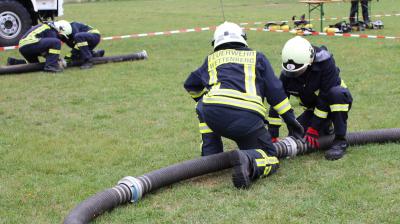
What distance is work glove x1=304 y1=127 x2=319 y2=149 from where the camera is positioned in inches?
213

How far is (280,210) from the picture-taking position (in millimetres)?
4102

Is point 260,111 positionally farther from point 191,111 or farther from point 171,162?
point 191,111

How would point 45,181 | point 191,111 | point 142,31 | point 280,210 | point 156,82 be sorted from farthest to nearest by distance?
point 142,31, point 156,82, point 191,111, point 45,181, point 280,210

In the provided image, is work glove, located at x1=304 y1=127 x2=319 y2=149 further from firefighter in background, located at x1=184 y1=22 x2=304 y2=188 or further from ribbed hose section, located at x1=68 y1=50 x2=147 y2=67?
ribbed hose section, located at x1=68 y1=50 x2=147 y2=67

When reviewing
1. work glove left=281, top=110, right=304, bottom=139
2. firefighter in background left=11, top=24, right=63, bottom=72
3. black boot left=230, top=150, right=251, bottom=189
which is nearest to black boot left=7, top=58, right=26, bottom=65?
firefighter in background left=11, top=24, right=63, bottom=72

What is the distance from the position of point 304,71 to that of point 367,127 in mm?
1443

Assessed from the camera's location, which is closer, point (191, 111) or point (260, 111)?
point (260, 111)

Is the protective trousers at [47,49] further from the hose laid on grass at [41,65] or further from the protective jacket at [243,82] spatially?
the protective jacket at [243,82]

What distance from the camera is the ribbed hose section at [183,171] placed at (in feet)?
14.7

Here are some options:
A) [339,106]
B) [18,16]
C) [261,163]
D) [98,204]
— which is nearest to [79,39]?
[18,16]

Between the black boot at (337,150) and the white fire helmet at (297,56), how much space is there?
75 cm

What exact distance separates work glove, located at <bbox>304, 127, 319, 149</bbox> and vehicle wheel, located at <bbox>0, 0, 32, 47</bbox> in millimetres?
8324

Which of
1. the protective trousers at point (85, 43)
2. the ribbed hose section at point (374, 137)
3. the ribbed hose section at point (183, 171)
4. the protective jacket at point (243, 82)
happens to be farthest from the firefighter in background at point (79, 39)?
the ribbed hose section at point (183, 171)

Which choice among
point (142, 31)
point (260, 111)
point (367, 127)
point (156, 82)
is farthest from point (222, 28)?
point (142, 31)
